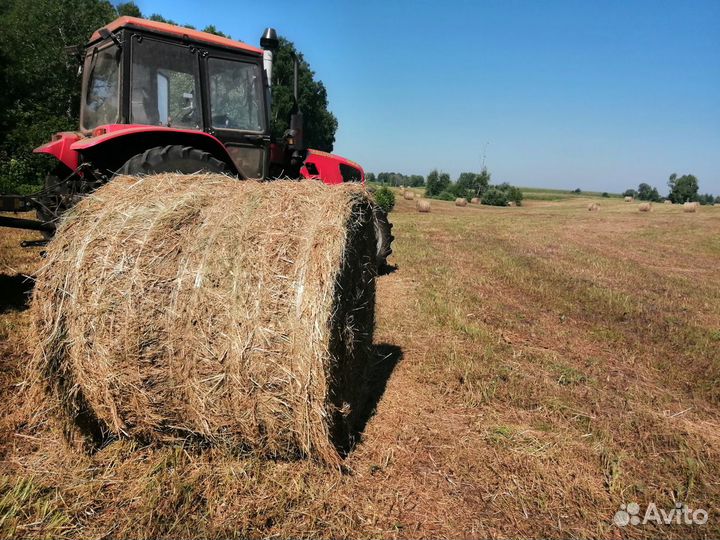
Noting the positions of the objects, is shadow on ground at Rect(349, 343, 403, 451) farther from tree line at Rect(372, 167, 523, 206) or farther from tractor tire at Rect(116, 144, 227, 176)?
tree line at Rect(372, 167, 523, 206)

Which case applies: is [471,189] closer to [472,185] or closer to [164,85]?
[472,185]

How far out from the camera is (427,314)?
5488mm

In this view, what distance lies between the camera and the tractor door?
5277mm

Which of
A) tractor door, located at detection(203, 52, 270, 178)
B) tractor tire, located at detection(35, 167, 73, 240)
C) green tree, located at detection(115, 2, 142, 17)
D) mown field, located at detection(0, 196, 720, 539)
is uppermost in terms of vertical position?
green tree, located at detection(115, 2, 142, 17)

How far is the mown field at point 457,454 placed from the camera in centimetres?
227

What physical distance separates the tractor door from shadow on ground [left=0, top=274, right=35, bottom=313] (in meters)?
2.51

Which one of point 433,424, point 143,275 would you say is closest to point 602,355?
point 433,424

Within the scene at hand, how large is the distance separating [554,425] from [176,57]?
511 centimetres

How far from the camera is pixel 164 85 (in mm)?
4961

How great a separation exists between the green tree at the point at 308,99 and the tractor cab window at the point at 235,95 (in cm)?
3483

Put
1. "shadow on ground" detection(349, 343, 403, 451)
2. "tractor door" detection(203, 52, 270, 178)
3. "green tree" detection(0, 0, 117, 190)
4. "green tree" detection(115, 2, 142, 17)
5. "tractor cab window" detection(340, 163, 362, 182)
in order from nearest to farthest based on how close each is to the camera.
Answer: "shadow on ground" detection(349, 343, 403, 451)
"tractor door" detection(203, 52, 270, 178)
"tractor cab window" detection(340, 163, 362, 182)
"green tree" detection(0, 0, 117, 190)
"green tree" detection(115, 2, 142, 17)

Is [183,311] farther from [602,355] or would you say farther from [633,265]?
[633,265]

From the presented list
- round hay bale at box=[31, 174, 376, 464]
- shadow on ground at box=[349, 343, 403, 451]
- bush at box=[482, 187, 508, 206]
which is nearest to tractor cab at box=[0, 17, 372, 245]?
round hay bale at box=[31, 174, 376, 464]

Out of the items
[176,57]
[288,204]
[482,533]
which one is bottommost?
[482,533]
